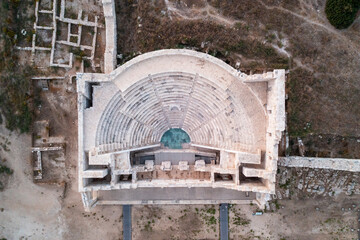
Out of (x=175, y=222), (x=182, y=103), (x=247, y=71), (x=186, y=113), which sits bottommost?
(x=175, y=222)

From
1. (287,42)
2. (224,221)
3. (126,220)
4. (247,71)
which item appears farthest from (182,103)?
(126,220)

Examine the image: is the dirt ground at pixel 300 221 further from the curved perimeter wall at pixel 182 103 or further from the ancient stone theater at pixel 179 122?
the curved perimeter wall at pixel 182 103

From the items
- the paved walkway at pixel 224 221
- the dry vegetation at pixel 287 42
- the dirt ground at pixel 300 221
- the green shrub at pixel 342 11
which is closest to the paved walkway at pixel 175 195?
the paved walkway at pixel 224 221

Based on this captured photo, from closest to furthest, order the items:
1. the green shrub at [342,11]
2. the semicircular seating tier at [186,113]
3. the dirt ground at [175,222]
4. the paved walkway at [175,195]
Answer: the semicircular seating tier at [186,113] < the green shrub at [342,11] < the paved walkway at [175,195] < the dirt ground at [175,222]

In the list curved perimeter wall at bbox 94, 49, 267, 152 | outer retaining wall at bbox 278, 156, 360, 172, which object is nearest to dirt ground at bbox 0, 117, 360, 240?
outer retaining wall at bbox 278, 156, 360, 172

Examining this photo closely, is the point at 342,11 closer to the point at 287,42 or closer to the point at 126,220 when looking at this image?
the point at 287,42

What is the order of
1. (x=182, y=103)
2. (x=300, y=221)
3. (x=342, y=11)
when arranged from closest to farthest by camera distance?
(x=342, y=11)
(x=182, y=103)
(x=300, y=221)

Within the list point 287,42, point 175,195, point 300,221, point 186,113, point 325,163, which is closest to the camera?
point 287,42

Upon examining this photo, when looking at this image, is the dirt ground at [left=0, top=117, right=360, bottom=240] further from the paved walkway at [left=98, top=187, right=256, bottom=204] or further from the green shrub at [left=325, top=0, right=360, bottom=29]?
the green shrub at [left=325, top=0, right=360, bottom=29]
